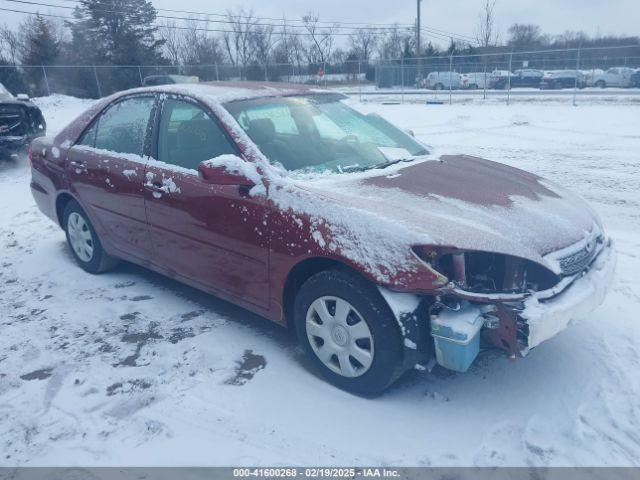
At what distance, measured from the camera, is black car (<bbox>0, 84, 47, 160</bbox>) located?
9.54 m

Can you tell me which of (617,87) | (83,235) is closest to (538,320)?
(83,235)

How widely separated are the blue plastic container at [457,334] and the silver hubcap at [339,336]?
1.19ft

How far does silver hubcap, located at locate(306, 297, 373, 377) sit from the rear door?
1.65 meters

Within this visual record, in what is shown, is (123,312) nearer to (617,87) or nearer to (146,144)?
(146,144)

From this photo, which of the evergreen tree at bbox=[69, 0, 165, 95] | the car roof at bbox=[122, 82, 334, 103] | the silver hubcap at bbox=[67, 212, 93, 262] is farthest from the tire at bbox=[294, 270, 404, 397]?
the evergreen tree at bbox=[69, 0, 165, 95]

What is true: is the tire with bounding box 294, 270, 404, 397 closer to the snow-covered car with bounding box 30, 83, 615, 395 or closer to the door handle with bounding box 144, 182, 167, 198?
the snow-covered car with bounding box 30, 83, 615, 395

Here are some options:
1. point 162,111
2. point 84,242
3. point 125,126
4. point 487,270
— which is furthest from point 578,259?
point 84,242

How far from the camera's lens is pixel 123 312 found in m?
3.93

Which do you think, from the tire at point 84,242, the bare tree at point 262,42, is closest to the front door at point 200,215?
the tire at point 84,242

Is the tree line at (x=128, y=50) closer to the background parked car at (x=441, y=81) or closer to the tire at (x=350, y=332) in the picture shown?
the background parked car at (x=441, y=81)

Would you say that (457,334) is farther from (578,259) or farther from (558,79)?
(558,79)

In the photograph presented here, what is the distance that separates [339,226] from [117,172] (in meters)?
2.08

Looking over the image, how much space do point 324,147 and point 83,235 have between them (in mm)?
2446

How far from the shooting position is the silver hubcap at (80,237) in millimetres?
4551
